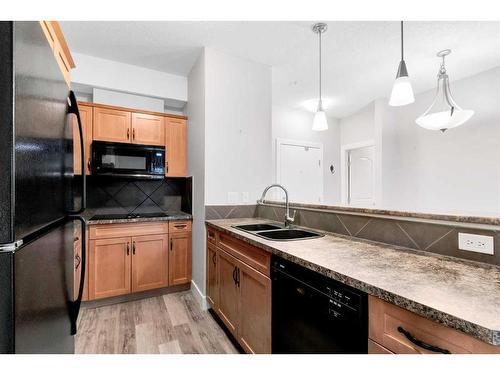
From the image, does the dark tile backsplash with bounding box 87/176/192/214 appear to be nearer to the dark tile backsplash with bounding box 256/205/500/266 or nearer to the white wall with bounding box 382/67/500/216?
the dark tile backsplash with bounding box 256/205/500/266

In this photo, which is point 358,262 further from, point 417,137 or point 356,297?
point 417,137

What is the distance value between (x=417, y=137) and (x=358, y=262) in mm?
3471

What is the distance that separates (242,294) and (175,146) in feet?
6.64

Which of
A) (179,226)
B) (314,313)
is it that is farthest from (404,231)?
(179,226)

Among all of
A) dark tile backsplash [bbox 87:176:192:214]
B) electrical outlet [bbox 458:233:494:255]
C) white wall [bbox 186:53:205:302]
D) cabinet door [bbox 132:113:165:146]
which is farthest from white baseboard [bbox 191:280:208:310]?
electrical outlet [bbox 458:233:494:255]

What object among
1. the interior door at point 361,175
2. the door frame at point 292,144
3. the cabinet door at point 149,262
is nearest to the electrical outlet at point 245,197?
the cabinet door at point 149,262

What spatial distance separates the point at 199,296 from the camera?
2.48 metres

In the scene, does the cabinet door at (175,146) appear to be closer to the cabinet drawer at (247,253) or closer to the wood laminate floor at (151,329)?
the cabinet drawer at (247,253)

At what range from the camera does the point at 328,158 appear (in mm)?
4711

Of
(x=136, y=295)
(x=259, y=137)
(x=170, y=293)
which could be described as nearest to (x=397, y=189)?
(x=259, y=137)

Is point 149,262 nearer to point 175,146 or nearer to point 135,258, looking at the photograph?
point 135,258

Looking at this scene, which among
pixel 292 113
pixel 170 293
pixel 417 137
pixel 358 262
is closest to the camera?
pixel 358 262

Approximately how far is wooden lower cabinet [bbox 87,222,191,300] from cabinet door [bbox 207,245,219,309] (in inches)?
22.0

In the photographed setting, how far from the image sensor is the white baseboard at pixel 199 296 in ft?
7.76
